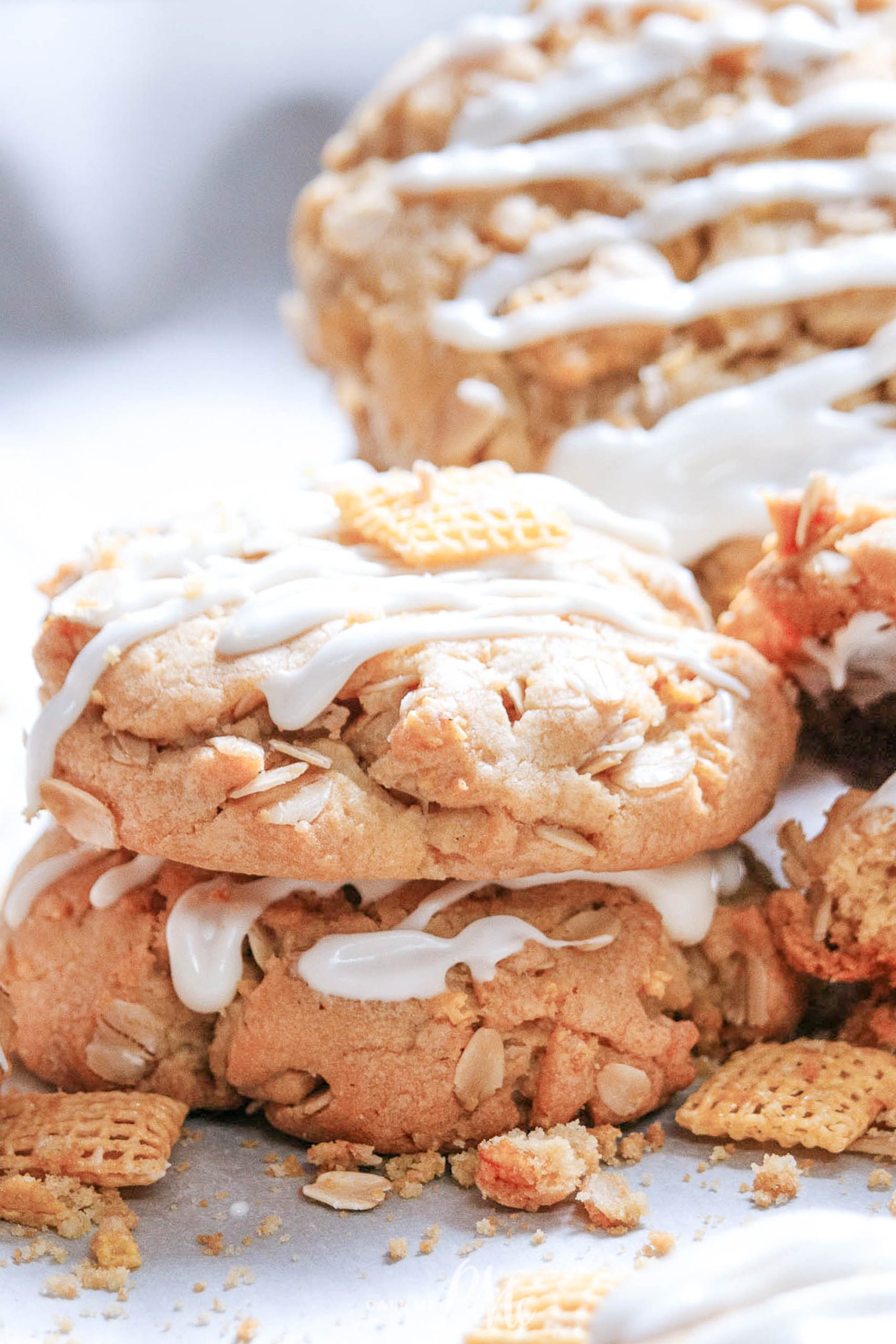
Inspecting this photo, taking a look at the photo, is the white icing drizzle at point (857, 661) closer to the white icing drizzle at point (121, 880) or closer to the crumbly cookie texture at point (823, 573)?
the crumbly cookie texture at point (823, 573)

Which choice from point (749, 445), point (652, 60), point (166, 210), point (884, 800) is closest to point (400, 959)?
point (884, 800)

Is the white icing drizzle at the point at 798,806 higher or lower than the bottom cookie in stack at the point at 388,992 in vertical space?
lower

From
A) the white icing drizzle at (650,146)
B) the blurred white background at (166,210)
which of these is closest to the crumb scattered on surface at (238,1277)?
the white icing drizzle at (650,146)

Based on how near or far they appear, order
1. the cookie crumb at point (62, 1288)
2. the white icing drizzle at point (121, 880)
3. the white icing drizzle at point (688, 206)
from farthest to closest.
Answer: the white icing drizzle at point (688, 206)
the white icing drizzle at point (121, 880)
the cookie crumb at point (62, 1288)

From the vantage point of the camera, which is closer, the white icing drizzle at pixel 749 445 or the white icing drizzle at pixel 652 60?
the white icing drizzle at pixel 749 445

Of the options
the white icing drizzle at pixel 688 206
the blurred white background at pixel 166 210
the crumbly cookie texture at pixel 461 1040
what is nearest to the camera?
the crumbly cookie texture at pixel 461 1040

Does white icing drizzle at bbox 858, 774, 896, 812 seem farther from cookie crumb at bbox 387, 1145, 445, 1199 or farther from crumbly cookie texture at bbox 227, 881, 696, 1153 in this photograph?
cookie crumb at bbox 387, 1145, 445, 1199

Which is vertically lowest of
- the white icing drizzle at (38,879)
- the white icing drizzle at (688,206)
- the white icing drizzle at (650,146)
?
the white icing drizzle at (38,879)
